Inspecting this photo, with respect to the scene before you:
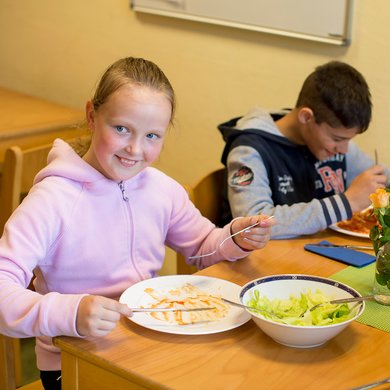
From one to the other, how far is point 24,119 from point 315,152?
1.30 metres

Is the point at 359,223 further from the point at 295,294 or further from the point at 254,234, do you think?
the point at 295,294

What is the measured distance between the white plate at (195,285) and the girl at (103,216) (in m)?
0.08

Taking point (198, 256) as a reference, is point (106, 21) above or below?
above

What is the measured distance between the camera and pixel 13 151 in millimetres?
2066

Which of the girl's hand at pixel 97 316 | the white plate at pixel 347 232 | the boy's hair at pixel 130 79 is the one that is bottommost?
the white plate at pixel 347 232

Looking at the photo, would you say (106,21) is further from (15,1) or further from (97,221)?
(97,221)

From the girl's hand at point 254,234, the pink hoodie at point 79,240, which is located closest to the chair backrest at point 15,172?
the pink hoodie at point 79,240

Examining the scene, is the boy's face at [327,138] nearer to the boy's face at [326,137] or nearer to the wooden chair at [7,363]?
the boy's face at [326,137]

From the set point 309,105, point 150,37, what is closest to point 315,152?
point 309,105

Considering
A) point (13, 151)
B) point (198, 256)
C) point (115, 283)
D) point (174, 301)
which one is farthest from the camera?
point (13, 151)

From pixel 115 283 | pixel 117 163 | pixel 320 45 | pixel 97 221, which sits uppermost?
pixel 320 45

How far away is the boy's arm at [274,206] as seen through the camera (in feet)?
6.25

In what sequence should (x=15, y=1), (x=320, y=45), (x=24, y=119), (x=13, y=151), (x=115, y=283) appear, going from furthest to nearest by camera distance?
(x=15, y=1) < (x=24, y=119) < (x=320, y=45) < (x=13, y=151) < (x=115, y=283)

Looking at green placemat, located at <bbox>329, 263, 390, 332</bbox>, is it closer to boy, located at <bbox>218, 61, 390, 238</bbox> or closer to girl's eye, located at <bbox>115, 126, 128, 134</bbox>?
boy, located at <bbox>218, 61, 390, 238</bbox>
